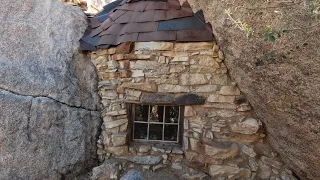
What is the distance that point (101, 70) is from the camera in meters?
3.33

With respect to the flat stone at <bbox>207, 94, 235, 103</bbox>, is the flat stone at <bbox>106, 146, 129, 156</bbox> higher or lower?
lower

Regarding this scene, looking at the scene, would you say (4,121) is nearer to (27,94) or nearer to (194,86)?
(27,94)

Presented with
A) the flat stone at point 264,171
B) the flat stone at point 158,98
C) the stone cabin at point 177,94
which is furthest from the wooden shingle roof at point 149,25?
the flat stone at point 264,171

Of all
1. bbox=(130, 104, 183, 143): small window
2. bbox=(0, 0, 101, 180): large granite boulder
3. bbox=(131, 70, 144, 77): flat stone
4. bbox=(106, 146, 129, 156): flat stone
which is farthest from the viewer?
bbox=(130, 104, 183, 143): small window

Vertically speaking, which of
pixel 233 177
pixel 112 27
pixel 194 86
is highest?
pixel 112 27

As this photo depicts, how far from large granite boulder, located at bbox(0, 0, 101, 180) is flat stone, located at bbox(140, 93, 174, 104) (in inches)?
29.4

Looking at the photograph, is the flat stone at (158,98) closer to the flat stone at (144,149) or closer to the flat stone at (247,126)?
the flat stone at (144,149)

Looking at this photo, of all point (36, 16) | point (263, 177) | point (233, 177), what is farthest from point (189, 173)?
point (36, 16)

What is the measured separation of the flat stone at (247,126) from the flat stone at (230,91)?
350 millimetres

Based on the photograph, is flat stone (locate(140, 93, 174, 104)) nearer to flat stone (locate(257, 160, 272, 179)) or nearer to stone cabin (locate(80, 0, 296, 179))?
stone cabin (locate(80, 0, 296, 179))

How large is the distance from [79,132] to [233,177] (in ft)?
6.53

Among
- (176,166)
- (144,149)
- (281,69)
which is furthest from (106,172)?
(281,69)

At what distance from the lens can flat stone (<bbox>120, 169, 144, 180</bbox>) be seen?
9.89ft

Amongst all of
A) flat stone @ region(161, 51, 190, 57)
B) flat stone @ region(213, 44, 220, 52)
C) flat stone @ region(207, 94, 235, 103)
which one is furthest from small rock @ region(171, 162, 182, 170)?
flat stone @ region(213, 44, 220, 52)
